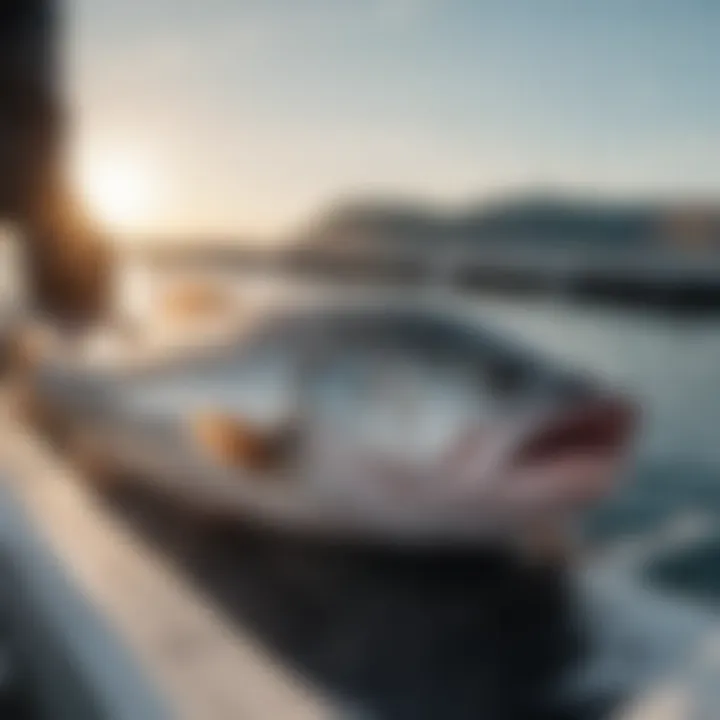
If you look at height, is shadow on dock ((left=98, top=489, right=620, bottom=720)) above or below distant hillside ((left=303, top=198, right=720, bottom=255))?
below

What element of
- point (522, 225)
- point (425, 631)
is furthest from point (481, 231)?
point (425, 631)

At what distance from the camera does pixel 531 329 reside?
60 centimetres

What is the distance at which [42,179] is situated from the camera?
2.31ft

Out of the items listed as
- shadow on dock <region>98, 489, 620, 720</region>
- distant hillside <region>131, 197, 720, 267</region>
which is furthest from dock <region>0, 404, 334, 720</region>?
distant hillside <region>131, 197, 720, 267</region>

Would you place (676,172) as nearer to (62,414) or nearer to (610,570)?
(610,570)

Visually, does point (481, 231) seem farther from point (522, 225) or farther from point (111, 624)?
point (111, 624)

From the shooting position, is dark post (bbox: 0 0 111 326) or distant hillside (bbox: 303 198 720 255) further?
dark post (bbox: 0 0 111 326)

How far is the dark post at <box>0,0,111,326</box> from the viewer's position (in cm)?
69

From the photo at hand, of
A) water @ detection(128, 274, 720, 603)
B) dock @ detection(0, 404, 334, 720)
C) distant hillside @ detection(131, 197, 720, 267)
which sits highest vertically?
distant hillside @ detection(131, 197, 720, 267)

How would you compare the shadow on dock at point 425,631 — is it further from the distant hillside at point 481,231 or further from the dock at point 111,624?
the distant hillside at point 481,231

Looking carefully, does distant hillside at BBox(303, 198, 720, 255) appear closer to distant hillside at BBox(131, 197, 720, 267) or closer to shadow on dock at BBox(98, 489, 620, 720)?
distant hillside at BBox(131, 197, 720, 267)

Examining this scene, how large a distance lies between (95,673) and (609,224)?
35cm

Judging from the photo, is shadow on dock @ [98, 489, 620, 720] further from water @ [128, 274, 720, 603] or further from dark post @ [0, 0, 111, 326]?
dark post @ [0, 0, 111, 326]

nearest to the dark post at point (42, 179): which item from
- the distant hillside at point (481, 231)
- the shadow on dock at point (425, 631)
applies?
the distant hillside at point (481, 231)
